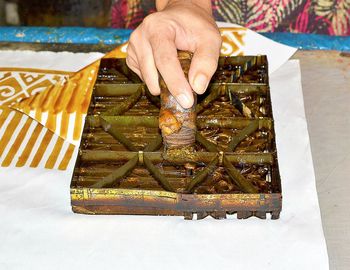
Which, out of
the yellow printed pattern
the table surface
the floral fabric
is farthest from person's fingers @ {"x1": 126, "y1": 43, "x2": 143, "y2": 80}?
the floral fabric

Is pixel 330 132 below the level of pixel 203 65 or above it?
below

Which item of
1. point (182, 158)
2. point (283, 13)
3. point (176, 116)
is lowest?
point (283, 13)

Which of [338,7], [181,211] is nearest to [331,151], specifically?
[181,211]

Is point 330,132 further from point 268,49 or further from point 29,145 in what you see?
point 29,145

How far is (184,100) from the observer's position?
1.21 meters

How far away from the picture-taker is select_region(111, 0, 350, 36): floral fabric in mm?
2092

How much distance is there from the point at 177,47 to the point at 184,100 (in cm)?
19

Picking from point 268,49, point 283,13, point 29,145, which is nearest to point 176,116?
point 29,145

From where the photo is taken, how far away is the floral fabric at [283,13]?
2.09 meters

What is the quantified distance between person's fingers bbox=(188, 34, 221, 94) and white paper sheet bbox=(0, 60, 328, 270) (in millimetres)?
257

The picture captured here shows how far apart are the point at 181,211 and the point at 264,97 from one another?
0.38 m

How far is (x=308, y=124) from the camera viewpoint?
1.59 metres

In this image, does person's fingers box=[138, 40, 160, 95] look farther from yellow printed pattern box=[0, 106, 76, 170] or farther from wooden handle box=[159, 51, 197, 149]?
yellow printed pattern box=[0, 106, 76, 170]

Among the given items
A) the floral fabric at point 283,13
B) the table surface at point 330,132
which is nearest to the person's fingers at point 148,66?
the table surface at point 330,132
